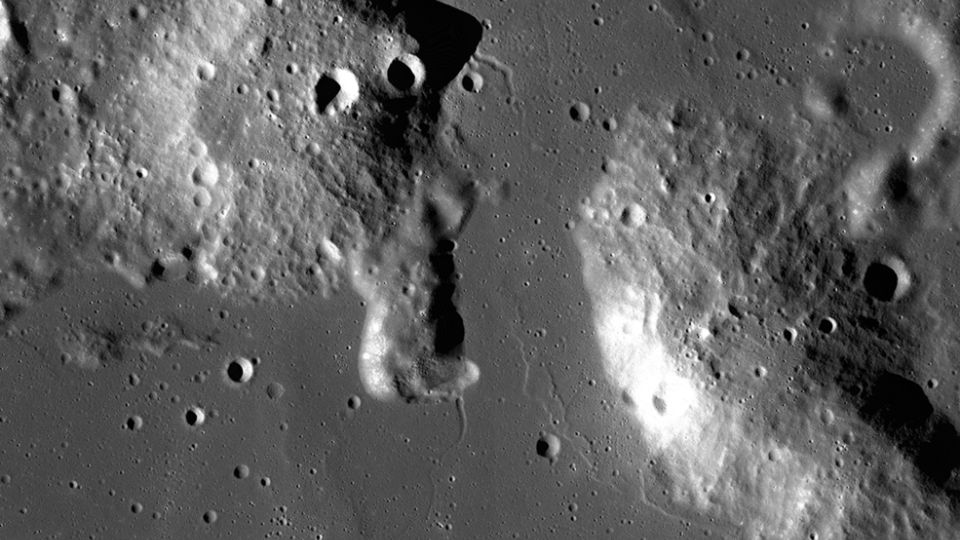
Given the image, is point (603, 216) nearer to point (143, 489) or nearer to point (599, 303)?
point (599, 303)

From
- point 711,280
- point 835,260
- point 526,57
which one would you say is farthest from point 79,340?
point 835,260

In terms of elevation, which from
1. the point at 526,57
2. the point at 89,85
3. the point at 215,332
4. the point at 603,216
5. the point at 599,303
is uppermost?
the point at 526,57

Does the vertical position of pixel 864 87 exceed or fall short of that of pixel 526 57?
it exceeds it

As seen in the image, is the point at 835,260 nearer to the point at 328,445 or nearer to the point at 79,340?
the point at 328,445

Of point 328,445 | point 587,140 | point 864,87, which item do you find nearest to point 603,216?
point 587,140

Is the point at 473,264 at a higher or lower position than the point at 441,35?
lower

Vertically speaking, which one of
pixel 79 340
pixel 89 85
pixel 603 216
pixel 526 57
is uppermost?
pixel 526 57
